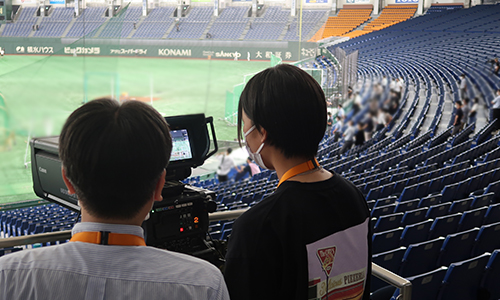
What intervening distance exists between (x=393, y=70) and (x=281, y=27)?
56.9 feet

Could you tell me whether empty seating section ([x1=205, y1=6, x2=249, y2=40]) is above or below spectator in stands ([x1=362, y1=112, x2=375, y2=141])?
above

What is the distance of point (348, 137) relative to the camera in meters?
11.4

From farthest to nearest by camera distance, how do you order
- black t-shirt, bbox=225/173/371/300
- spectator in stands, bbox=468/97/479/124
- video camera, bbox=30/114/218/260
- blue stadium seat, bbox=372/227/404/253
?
1. spectator in stands, bbox=468/97/479/124
2. blue stadium seat, bbox=372/227/404/253
3. video camera, bbox=30/114/218/260
4. black t-shirt, bbox=225/173/371/300

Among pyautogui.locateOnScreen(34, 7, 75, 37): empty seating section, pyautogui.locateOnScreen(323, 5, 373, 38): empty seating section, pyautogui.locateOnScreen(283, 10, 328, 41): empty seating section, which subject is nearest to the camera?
pyautogui.locateOnScreen(34, 7, 75, 37): empty seating section

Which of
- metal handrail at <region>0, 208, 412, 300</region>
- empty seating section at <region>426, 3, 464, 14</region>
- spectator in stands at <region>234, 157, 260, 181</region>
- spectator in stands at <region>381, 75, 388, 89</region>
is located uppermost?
empty seating section at <region>426, 3, 464, 14</region>

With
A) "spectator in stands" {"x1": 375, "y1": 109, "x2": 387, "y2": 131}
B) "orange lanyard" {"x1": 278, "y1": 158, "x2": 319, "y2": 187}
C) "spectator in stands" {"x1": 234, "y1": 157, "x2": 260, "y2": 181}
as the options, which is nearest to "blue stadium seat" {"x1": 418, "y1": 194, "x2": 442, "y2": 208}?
"orange lanyard" {"x1": 278, "y1": 158, "x2": 319, "y2": 187}

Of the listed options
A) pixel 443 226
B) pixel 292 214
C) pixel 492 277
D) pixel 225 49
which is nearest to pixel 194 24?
pixel 225 49

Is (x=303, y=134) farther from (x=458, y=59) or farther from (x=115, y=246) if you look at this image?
(x=458, y=59)

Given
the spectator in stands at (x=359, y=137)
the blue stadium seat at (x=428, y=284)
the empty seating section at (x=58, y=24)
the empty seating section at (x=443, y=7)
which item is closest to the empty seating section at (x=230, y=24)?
the empty seating section at (x=443, y=7)

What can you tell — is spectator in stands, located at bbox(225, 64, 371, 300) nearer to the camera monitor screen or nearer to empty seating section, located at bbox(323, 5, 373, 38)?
the camera monitor screen

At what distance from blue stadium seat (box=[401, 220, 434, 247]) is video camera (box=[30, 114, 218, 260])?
8.09 ft

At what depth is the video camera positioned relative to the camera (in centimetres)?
154

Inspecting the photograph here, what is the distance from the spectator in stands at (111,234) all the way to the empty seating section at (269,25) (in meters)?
32.6

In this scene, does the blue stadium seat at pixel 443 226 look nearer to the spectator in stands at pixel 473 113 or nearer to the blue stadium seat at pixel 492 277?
the blue stadium seat at pixel 492 277
